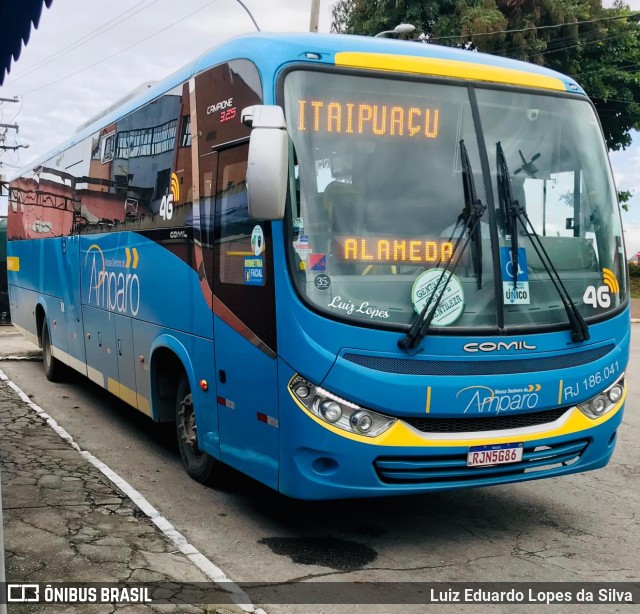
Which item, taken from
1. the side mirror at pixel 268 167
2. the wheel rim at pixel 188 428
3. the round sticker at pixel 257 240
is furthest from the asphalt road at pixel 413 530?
the side mirror at pixel 268 167

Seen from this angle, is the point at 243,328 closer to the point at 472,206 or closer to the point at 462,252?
the point at 462,252

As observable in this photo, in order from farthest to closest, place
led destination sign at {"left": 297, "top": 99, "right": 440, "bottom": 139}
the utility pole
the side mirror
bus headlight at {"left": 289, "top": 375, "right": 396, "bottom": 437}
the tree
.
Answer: the tree → the utility pole → led destination sign at {"left": 297, "top": 99, "right": 440, "bottom": 139} → bus headlight at {"left": 289, "top": 375, "right": 396, "bottom": 437} → the side mirror

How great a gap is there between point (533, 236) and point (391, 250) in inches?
38.2

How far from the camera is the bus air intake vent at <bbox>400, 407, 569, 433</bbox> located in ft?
16.8

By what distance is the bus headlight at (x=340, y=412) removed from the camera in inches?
196

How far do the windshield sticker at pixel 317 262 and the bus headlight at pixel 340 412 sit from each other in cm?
64

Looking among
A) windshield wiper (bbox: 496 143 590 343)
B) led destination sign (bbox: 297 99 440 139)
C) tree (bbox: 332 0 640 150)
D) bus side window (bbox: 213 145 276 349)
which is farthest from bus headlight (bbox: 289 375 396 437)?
tree (bbox: 332 0 640 150)

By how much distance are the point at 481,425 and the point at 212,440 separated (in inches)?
77.4

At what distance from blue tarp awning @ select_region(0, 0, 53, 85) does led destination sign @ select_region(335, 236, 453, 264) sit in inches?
78.7

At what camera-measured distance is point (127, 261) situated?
322 inches

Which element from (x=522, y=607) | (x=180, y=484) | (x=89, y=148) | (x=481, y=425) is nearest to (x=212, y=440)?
(x=180, y=484)

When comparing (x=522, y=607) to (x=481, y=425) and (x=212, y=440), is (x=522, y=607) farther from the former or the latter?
(x=212, y=440)

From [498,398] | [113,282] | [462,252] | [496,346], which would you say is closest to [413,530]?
[498,398]

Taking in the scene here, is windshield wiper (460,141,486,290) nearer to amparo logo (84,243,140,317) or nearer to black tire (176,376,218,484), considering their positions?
black tire (176,376,218,484)
